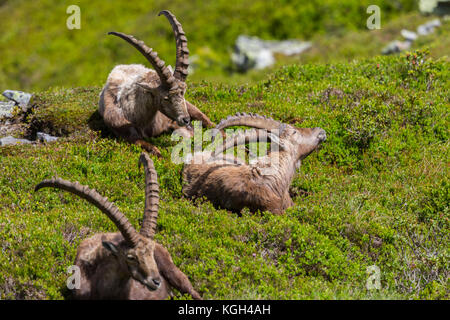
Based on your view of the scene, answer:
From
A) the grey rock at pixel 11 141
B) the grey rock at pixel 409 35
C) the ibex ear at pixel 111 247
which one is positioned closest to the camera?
the ibex ear at pixel 111 247

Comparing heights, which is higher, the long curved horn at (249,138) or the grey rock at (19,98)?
the grey rock at (19,98)

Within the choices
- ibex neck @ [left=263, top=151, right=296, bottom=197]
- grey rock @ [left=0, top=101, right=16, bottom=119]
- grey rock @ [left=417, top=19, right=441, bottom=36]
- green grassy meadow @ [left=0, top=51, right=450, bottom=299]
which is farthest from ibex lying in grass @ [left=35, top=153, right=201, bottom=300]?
grey rock @ [left=417, top=19, right=441, bottom=36]

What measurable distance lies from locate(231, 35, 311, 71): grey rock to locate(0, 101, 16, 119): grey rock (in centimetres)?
1532

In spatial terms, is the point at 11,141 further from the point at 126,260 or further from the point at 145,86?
the point at 126,260

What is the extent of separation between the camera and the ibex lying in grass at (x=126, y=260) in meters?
5.95

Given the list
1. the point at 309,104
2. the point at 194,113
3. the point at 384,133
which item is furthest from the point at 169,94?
the point at 384,133

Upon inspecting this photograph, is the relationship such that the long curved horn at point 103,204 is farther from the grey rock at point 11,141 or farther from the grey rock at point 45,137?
the grey rock at point 11,141

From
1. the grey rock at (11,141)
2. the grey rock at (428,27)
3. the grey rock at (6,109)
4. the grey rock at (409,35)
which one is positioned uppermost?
the grey rock at (428,27)

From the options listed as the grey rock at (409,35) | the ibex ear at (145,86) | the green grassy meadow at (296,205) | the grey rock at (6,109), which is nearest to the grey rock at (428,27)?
the grey rock at (409,35)

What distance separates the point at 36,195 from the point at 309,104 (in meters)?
7.29

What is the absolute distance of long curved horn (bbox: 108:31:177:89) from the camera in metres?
9.96

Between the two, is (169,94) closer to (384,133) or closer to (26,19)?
(384,133)

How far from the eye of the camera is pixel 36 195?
954 cm

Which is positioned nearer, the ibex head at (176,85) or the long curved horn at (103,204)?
the long curved horn at (103,204)
